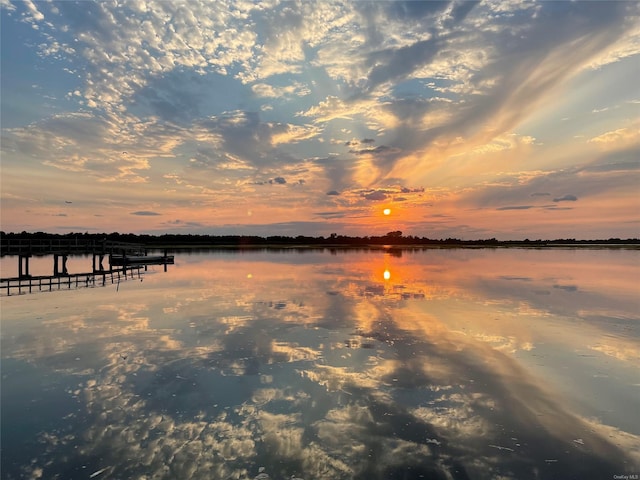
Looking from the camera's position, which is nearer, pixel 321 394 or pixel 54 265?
pixel 321 394

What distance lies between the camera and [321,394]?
11.4 metres

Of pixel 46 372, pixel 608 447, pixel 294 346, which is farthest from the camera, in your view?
pixel 294 346

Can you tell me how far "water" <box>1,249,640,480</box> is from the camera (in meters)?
8.11

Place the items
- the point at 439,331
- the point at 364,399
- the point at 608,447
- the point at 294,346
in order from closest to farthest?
1. the point at 608,447
2. the point at 364,399
3. the point at 294,346
4. the point at 439,331

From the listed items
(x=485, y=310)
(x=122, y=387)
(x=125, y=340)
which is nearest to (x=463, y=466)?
(x=122, y=387)

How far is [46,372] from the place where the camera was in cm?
1316

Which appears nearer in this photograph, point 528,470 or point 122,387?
point 528,470

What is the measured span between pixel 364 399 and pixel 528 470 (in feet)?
14.7

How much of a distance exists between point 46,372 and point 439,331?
16.9 m

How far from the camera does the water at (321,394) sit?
8109mm

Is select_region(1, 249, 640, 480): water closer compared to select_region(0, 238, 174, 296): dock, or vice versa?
select_region(1, 249, 640, 480): water

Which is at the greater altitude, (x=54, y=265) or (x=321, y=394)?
(x=54, y=265)

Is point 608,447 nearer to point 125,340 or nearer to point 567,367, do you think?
point 567,367

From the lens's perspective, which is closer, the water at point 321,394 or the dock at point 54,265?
the water at point 321,394
